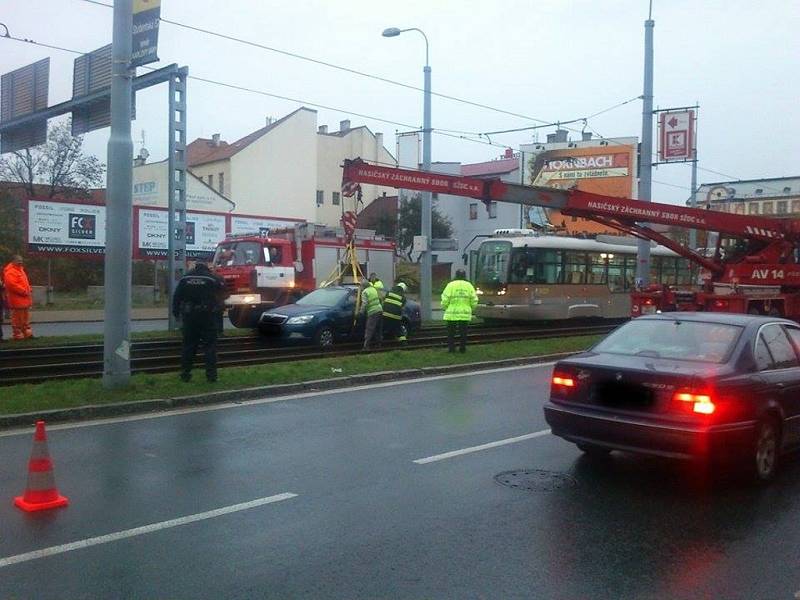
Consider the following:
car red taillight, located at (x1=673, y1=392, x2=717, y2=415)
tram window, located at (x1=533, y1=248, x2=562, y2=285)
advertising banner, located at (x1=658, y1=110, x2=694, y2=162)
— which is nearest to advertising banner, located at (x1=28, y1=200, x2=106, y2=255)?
tram window, located at (x1=533, y1=248, x2=562, y2=285)

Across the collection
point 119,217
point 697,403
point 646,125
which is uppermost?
point 646,125

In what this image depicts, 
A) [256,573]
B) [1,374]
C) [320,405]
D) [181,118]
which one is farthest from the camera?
[181,118]

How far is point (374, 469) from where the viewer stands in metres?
7.57

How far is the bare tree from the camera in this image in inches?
1687

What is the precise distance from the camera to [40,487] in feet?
20.6

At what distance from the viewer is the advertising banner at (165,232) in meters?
35.7

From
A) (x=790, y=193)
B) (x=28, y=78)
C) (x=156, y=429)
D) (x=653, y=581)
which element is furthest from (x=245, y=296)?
(x=790, y=193)

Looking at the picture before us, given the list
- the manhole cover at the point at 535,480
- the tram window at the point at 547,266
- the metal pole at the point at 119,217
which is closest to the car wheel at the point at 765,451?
the manhole cover at the point at 535,480

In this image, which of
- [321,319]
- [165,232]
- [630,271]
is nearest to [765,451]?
[321,319]

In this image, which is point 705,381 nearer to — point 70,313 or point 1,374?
point 1,374

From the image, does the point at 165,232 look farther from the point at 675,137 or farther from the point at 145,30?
the point at 145,30

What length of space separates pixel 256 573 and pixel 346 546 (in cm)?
71

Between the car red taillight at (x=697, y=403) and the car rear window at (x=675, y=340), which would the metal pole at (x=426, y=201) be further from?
the car red taillight at (x=697, y=403)

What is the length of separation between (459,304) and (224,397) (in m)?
6.16
